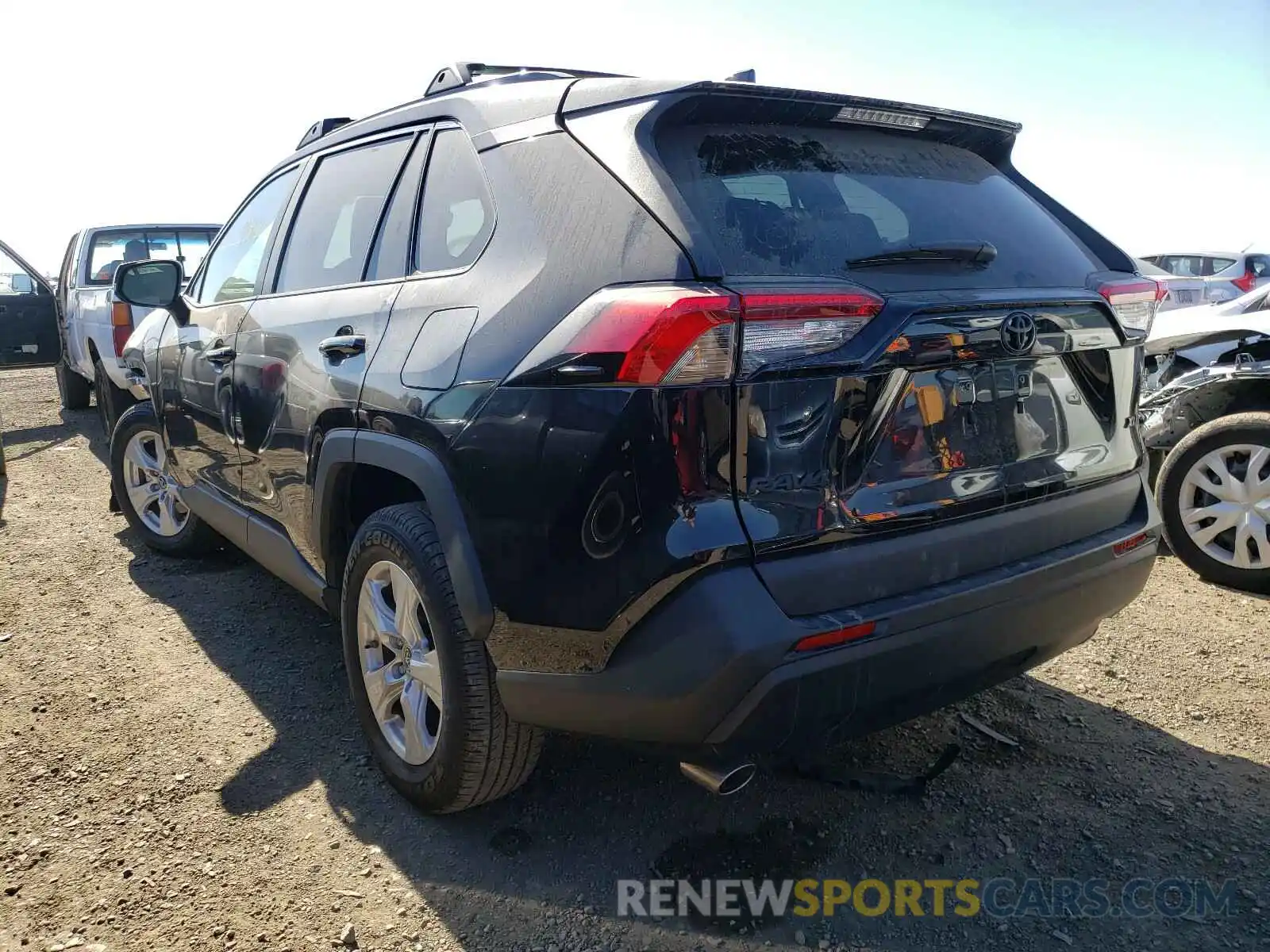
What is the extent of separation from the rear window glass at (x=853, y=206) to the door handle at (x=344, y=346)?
3.53 feet

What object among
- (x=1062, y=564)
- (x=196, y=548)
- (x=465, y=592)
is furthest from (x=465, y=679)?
(x=196, y=548)

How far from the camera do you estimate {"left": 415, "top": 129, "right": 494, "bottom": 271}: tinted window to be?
2.30m

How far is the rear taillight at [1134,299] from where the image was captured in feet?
7.70

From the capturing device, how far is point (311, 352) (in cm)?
281

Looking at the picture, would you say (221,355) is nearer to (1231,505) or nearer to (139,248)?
(1231,505)

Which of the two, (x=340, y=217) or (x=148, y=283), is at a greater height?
(x=340, y=217)

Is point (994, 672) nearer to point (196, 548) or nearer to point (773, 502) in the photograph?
point (773, 502)

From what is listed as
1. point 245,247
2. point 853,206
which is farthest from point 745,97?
point 245,247

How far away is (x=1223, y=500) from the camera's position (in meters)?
4.15

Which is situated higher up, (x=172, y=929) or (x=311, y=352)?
(x=311, y=352)

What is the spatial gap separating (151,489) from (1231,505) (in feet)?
17.4

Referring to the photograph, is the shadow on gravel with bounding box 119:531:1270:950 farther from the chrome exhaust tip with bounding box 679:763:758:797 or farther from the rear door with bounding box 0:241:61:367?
the rear door with bounding box 0:241:61:367

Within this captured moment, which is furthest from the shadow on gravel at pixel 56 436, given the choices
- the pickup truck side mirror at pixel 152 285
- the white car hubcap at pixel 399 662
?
the white car hubcap at pixel 399 662

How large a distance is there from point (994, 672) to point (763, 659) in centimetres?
73
